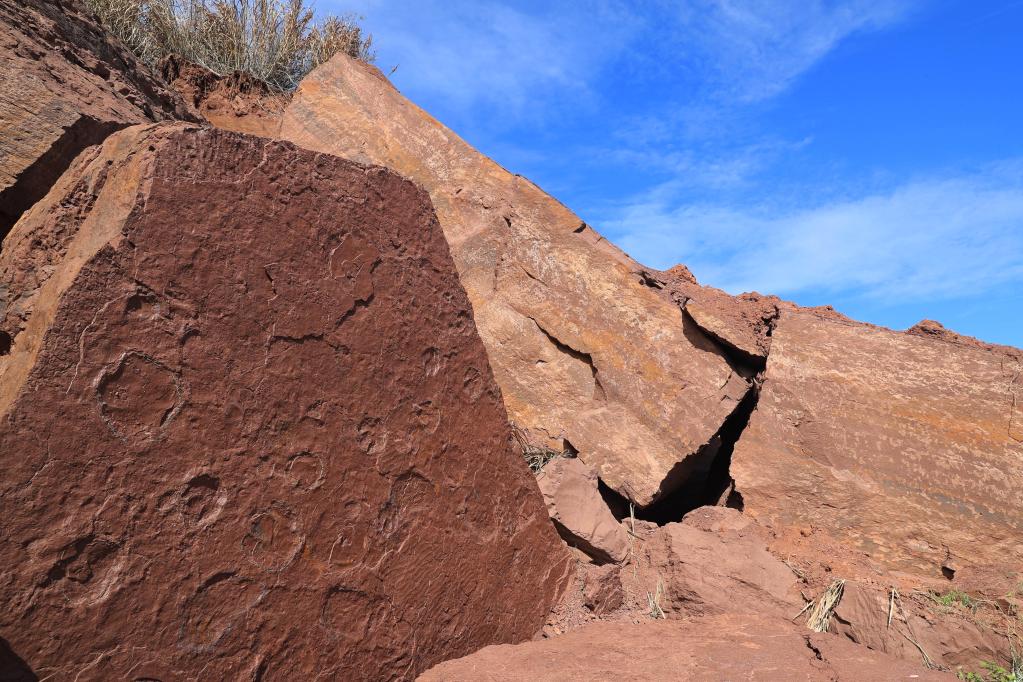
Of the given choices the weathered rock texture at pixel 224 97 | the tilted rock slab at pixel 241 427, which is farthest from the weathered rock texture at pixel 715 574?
the weathered rock texture at pixel 224 97

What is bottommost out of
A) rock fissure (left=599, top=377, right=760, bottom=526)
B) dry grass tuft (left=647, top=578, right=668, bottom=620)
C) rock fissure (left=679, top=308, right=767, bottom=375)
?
dry grass tuft (left=647, top=578, right=668, bottom=620)

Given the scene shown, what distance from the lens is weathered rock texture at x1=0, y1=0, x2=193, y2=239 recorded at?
2.78 metres

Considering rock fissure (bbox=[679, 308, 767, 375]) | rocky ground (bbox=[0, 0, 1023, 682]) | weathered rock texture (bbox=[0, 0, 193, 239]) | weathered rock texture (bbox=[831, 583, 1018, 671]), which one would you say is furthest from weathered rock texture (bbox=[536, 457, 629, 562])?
weathered rock texture (bbox=[0, 0, 193, 239])

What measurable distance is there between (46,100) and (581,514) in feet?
8.15

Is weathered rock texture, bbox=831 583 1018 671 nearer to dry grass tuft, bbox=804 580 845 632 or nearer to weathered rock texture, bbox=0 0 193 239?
dry grass tuft, bbox=804 580 845 632

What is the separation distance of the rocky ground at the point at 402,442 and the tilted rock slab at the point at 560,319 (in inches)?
0.7

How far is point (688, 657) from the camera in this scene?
236 centimetres

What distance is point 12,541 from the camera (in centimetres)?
190

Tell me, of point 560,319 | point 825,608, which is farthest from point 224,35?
point 825,608

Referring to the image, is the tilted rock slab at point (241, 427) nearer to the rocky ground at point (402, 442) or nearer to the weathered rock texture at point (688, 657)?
the rocky ground at point (402, 442)

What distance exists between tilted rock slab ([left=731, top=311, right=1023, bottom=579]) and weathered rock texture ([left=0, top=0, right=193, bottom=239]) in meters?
3.22

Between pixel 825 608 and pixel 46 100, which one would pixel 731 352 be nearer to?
pixel 825 608

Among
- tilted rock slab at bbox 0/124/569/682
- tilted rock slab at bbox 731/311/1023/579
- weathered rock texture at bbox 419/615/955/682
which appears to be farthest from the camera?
tilted rock slab at bbox 731/311/1023/579

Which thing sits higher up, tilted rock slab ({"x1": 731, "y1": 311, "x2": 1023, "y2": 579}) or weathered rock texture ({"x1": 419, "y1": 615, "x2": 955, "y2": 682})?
tilted rock slab ({"x1": 731, "y1": 311, "x2": 1023, "y2": 579})
